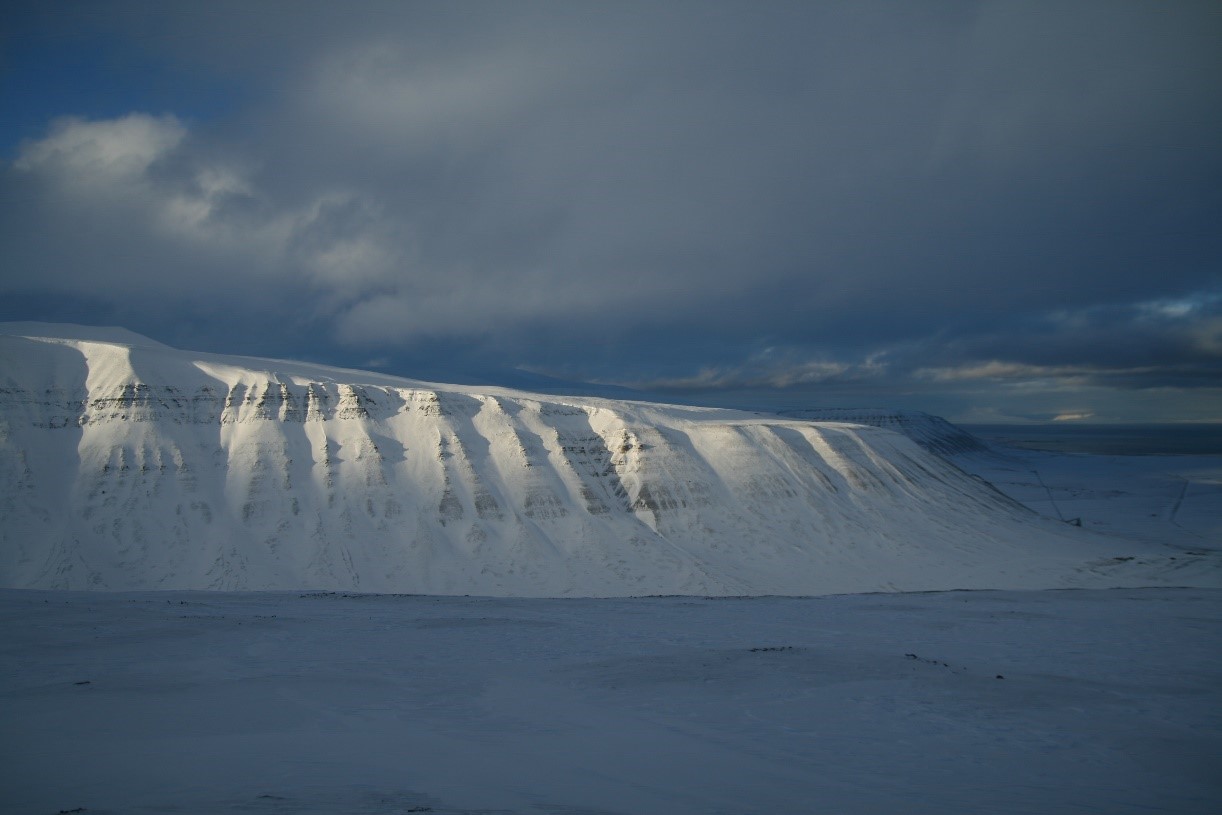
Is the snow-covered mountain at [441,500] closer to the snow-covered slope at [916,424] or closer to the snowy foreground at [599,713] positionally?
the snowy foreground at [599,713]

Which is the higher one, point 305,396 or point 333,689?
point 305,396

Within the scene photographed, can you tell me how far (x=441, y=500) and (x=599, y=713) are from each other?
45152 millimetres

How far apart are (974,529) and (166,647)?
204 feet

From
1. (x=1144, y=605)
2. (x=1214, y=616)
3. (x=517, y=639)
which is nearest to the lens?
(x=517, y=639)

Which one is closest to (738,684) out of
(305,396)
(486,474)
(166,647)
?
(166,647)

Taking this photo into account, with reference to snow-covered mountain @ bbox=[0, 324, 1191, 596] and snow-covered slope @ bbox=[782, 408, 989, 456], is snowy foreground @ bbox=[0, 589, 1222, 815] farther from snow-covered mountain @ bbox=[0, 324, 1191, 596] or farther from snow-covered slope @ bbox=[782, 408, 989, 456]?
snow-covered slope @ bbox=[782, 408, 989, 456]

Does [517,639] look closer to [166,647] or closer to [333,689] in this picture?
[333,689]

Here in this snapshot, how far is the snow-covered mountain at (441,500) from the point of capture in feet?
159

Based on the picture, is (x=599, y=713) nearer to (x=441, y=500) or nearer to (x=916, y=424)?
(x=441, y=500)

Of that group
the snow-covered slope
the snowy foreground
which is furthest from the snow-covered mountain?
the snow-covered slope

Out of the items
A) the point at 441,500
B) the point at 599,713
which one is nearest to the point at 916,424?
the point at 441,500

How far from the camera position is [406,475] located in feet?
191

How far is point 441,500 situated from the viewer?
56625mm

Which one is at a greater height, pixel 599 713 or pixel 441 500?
pixel 599 713
